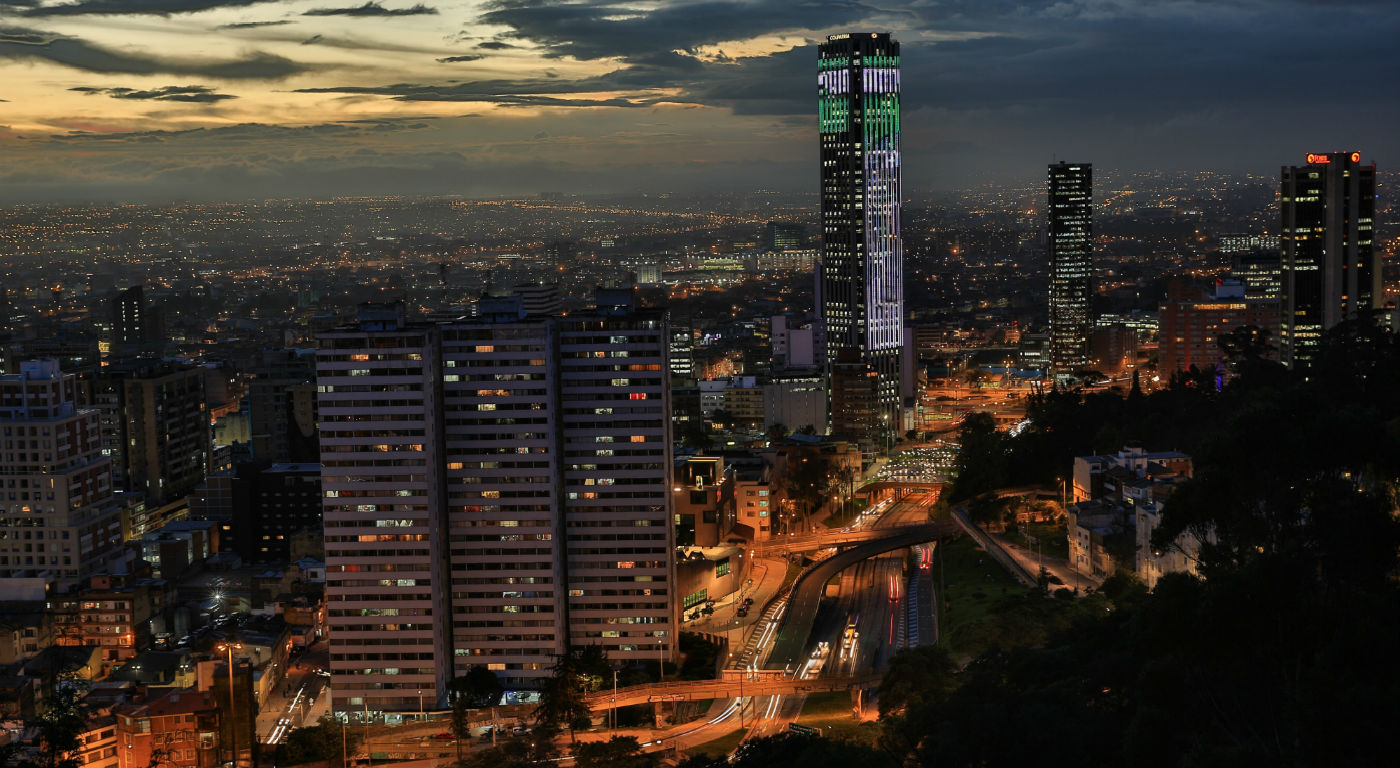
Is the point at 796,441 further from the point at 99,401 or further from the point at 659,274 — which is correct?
the point at 659,274

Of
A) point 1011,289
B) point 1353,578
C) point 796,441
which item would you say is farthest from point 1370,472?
point 1011,289

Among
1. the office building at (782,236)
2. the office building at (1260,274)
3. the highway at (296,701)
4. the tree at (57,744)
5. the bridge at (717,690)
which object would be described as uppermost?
the office building at (782,236)

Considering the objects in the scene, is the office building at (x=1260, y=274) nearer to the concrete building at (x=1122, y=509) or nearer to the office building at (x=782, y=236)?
the concrete building at (x=1122, y=509)

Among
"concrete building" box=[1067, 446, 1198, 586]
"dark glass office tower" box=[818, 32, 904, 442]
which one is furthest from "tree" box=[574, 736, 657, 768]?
"dark glass office tower" box=[818, 32, 904, 442]

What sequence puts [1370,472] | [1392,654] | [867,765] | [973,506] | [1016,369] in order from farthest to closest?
1. [1016,369]
2. [973,506]
3. [867,765]
4. [1370,472]
5. [1392,654]

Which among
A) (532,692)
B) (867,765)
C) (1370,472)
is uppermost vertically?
(1370,472)

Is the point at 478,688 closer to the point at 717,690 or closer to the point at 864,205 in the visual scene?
the point at 717,690

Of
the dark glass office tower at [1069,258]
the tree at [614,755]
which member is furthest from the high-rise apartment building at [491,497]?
the dark glass office tower at [1069,258]
